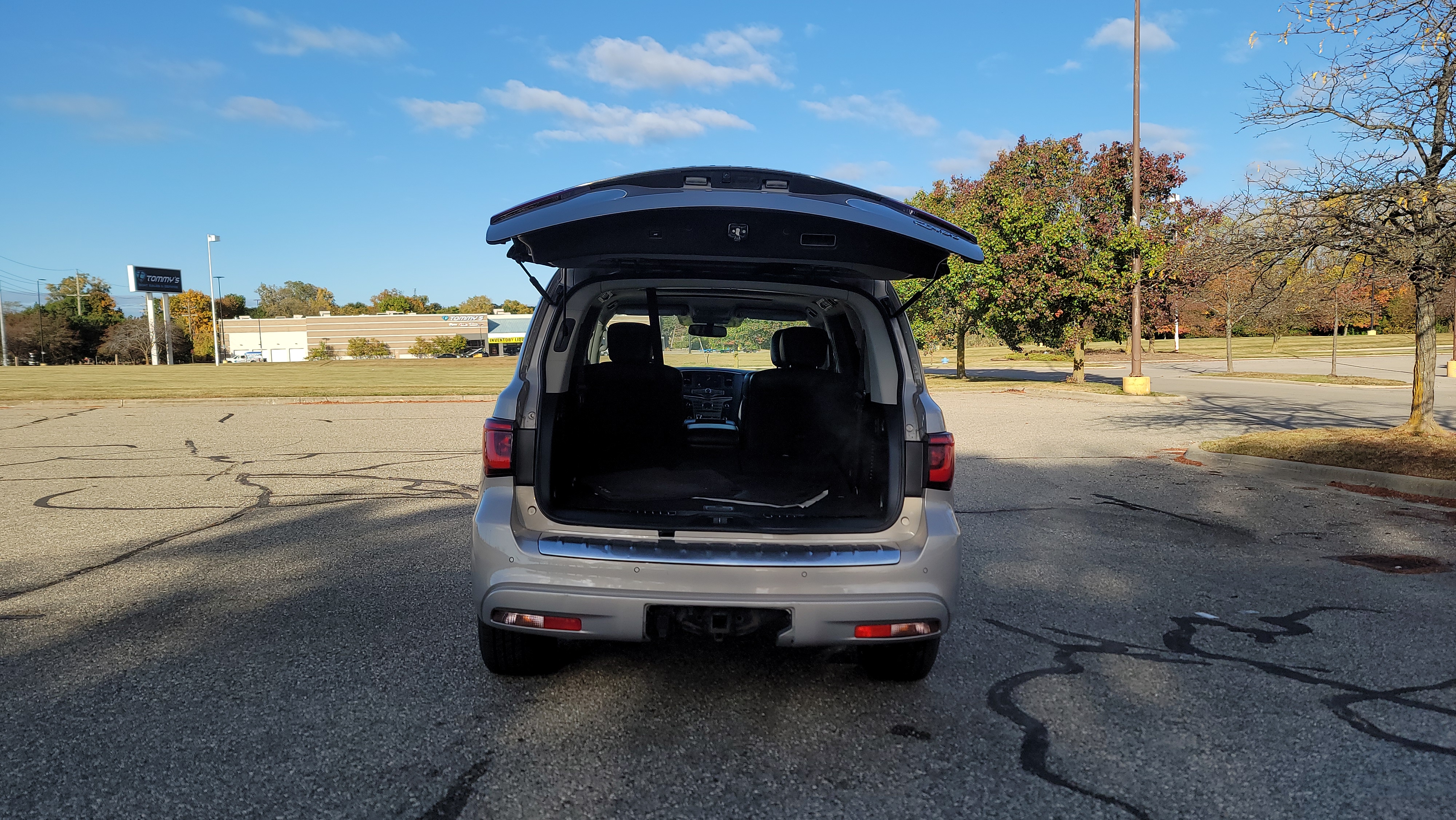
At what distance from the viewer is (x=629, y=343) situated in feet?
15.9

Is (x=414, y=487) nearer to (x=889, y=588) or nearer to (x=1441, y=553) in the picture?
(x=889, y=588)

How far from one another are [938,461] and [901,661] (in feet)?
2.74

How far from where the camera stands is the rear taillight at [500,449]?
350 centimetres

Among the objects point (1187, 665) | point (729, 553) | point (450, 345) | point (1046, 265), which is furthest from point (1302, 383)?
point (450, 345)

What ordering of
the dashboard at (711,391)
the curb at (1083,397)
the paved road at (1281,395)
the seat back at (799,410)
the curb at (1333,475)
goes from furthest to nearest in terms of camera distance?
the curb at (1083,397) < the paved road at (1281,395) < the curb at (1333,475) < the dashboard at (711,391) < the seat back at (799,410)

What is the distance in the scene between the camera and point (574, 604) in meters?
3.22

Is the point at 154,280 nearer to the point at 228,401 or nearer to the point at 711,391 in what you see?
the point at 228,401

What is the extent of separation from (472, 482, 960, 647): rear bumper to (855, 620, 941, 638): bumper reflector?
19 millimetres

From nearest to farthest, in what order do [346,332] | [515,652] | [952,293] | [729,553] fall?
1. [729,553]
2. [515,652]
3. [952,293]
4. [346,332]

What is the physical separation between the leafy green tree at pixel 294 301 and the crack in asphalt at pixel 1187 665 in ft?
601

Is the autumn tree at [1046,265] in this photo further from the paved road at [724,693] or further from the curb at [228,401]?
the paved road at [724,693]

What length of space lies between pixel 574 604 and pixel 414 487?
21.2ft

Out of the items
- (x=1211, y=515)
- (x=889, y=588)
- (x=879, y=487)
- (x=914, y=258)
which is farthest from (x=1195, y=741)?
(x=1211, y=515)

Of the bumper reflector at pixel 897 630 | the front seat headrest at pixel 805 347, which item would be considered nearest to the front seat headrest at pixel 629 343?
the front seat headrest at pixel 805 347
